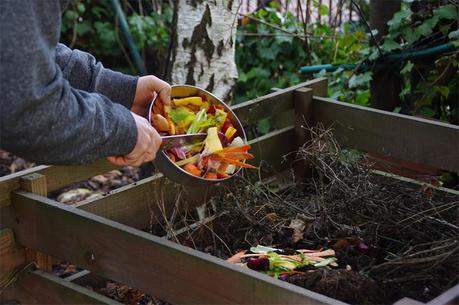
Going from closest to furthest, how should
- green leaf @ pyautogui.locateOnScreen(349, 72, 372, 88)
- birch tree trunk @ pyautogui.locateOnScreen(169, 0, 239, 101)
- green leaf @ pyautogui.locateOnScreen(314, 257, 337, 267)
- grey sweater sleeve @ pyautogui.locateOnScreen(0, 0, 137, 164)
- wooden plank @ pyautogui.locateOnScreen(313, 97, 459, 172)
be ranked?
grey sweater sleeve @ pyautogui.locateOnScreen(0, 0, 137, 164)
green leaf @ pyautogui.locateOnScreen(314, 257, 337, 267)
wooden plank @ pyautogui.locateOnScreen(313, 97, 459, 172)
birch tree trunk @ pyautogui.locateOnScreen(169, 0, 239, 101)
green leaf @ pyautogui.locateOnScreen(349, 72, 372, 88)

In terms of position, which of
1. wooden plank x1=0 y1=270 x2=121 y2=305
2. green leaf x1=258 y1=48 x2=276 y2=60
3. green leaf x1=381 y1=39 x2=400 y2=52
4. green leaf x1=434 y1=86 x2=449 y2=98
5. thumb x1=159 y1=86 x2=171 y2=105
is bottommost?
wooden plank x1=0 y1=270 x2=121 y2=305

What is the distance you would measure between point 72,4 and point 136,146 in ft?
14.8

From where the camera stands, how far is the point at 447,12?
382cm

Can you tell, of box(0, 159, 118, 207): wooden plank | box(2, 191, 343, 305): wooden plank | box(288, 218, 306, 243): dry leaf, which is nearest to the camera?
box(2, 191, 343, 305): wooden plank

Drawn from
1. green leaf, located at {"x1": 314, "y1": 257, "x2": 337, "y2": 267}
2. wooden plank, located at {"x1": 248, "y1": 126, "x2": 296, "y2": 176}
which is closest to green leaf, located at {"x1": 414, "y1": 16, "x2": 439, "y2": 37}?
wooden plank, located at {"x1": 248, "y1": 126, "x2": 296, "y2": 176}

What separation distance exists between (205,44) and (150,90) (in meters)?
1.12

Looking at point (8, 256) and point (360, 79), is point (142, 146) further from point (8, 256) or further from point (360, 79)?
point (360, 79)

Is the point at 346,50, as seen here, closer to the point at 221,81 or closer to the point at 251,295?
the point at 221,81

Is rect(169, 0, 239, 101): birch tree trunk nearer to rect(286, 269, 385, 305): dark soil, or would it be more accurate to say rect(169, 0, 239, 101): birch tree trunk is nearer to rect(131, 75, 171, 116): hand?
rect(131, 75, 171, 116): hand

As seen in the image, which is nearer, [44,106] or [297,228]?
[44,106]

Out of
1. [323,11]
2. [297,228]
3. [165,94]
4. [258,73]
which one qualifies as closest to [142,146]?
[165,94]

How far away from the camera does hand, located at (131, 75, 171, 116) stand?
2682 millimetres

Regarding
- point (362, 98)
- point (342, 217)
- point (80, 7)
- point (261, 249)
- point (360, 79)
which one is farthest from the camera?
point (80, 7)

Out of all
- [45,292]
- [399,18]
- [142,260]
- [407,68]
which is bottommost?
[45,292]
